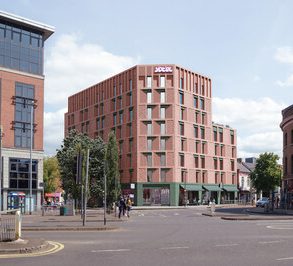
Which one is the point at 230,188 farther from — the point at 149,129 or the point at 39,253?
the point at 39,253

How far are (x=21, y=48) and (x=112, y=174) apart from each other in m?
20.2

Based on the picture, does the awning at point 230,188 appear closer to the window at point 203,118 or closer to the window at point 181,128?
the window at point 203,118

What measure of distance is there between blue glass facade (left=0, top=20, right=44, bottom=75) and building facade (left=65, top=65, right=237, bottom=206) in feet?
89.8

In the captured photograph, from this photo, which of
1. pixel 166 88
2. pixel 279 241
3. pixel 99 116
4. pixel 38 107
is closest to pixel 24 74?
pixel 38 107

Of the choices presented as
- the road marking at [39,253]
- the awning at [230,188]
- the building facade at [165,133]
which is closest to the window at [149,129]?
the building facade at [165,133]

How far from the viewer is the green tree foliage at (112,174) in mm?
54456

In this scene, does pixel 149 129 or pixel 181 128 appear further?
pixel 181 128

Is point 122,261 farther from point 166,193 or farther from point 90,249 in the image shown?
point 166,193

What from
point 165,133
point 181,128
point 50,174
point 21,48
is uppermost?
point 21,48

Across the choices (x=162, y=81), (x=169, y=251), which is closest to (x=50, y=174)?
(x=162, y=81)

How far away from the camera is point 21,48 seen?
64.0m

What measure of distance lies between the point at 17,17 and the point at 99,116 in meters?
41.5

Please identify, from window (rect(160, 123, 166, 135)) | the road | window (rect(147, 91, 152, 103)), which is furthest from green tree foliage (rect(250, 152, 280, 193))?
the road

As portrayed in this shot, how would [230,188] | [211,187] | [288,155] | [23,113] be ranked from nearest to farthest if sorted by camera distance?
[288,155]
[23,113]
[211,187]
[230,188]
